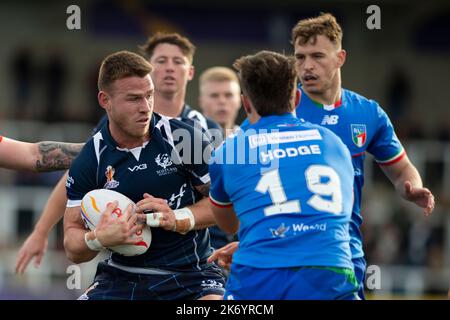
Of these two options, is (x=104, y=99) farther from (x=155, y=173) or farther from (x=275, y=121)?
(x=275, y=121)

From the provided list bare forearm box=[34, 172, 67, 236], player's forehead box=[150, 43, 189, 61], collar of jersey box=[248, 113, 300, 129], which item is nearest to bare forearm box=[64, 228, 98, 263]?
bare forearm box=[34, 172, 67, 236]

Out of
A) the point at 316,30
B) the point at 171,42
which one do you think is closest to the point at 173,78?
the point at 171,42

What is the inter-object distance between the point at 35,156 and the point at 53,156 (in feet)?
0.49

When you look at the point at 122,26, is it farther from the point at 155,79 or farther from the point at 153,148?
the point at 153,148

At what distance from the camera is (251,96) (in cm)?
572

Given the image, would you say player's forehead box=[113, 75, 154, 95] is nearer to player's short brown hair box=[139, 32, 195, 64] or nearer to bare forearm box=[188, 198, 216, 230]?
bare forearm box=[188, 198, 216, 230]

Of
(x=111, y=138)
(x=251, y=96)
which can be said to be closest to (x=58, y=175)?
(x=111, y=138)

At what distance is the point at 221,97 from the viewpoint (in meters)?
10.4

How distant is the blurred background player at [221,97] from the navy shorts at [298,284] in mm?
4885

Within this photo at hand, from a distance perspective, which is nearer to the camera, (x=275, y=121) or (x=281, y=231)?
(x=281, y=231)

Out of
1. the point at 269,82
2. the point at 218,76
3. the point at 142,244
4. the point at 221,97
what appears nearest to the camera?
the point at 269,82

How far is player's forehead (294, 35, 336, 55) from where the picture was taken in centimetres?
707

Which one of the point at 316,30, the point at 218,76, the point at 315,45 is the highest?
the point at 316,30

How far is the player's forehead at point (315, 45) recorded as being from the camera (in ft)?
23.2
